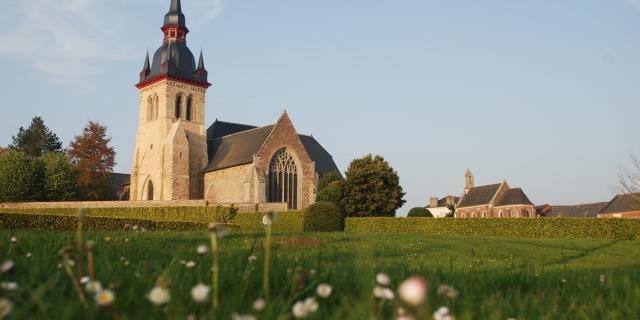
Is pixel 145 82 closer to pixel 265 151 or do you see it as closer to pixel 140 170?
pixel 140 170

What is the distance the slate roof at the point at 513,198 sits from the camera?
7106 cm

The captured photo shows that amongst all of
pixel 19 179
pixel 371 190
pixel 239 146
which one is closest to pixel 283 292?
pixel 371 190

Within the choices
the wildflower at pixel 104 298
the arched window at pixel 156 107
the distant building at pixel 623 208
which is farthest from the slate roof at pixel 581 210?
the wildflower at pixel 104 298

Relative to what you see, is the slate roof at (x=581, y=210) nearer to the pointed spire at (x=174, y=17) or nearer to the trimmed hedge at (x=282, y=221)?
the trimmed hedge at (x=282, y=221)

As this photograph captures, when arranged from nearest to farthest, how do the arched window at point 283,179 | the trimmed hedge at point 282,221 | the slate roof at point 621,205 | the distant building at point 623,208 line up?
the trimmed hedge at point 282,221 → the arched window at point 283,179 → the slate roof at point 621,205 → the distant building at point 623,208

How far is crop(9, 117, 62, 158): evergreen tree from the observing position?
86.6 m

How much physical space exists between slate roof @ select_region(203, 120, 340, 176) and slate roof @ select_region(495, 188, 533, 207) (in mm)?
26661

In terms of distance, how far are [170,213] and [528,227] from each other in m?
25.5

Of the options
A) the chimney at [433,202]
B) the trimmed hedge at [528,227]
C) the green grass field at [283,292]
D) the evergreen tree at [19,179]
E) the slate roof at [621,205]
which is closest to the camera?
the green grass field at [283,292]

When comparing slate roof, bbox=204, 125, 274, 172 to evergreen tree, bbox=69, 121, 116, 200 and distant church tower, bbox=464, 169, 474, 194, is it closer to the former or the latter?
evergreen tree, bbox=69, 121, 116, 200

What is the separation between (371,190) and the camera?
42094mm

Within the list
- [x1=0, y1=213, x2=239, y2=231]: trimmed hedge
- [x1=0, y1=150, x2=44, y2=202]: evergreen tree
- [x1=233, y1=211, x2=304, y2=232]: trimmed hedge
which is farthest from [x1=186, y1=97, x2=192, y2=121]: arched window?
[x1=0, y1=213, x2=239, y2=231]: trimmed hedge

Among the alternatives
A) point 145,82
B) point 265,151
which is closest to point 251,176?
point 265,151

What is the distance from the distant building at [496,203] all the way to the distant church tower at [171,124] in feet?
114
